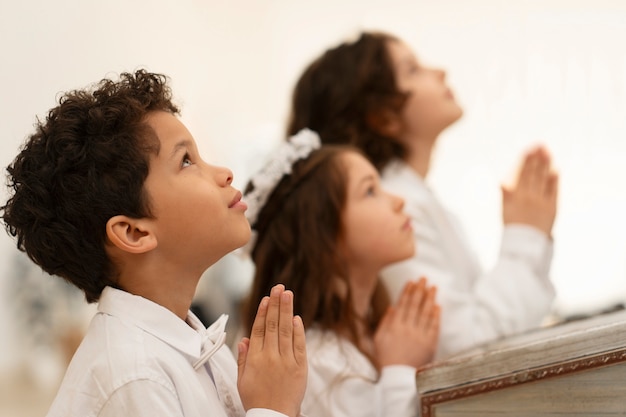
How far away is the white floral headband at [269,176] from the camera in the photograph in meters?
1.74

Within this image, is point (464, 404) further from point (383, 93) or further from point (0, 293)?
point (0, 293)

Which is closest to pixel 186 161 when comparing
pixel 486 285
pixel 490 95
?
pixel 486 285

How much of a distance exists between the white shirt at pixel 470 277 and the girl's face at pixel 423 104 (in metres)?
0.15

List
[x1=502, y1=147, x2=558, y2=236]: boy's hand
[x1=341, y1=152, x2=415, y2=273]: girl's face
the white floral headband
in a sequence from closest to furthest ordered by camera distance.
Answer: [x1=341, y1=152, x2=415, y2=273]: girl's face < the white floral headband < [x1=502, y1=147, x2=558, y2=236]: boy's hand

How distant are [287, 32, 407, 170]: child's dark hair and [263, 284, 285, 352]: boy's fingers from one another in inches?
42.3

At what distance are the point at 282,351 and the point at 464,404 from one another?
0.24 meters

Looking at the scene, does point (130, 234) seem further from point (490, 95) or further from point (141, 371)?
point (490, 95)

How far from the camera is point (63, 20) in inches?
77.4

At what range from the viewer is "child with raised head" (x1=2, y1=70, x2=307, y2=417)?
0.97 meters

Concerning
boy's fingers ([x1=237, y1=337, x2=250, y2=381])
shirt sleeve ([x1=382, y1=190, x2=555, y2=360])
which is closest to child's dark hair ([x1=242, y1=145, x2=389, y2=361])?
shirt sleeve ([x1=382, y1=190, x2=555, y2=360])

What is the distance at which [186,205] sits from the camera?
102 centimetres

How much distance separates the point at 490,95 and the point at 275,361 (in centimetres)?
336

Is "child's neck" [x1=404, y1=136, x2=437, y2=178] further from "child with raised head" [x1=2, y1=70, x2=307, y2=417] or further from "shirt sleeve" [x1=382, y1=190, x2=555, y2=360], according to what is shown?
"child with raised head" [x1=2, y1=70, x2=307, y2=417]

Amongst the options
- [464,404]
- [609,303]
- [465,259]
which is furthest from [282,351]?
[609,303]
